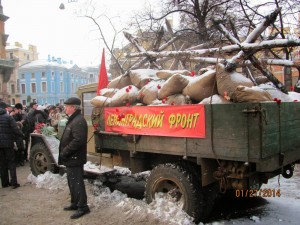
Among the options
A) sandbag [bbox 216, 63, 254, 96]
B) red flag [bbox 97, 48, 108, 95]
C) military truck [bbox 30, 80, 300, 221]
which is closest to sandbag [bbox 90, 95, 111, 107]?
military truck [bbox 30, 80, 300, 221]

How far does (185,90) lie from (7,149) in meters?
4.05

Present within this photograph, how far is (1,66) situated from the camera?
35.4 m

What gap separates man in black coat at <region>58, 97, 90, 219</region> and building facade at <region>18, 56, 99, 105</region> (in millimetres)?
64555

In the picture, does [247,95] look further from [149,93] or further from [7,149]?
[7,149]

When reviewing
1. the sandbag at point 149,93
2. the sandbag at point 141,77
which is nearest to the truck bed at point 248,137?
the sandbag at point 149,93

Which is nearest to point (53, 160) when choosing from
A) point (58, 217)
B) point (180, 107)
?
point (58, 217)

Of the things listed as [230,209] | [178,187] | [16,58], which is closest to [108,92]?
Answer: [178,187]

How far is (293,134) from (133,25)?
14139 mm

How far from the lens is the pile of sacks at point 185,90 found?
412cm

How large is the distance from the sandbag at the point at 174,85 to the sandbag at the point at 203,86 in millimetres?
192

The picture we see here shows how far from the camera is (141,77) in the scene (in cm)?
562

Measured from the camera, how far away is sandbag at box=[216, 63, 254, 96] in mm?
4184

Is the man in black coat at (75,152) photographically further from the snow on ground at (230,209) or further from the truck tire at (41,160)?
the truck tire at (41,160)

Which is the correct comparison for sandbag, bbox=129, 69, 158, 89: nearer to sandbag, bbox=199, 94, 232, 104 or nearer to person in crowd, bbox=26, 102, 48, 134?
sandbag, bbox=199, 94, 232, 104
